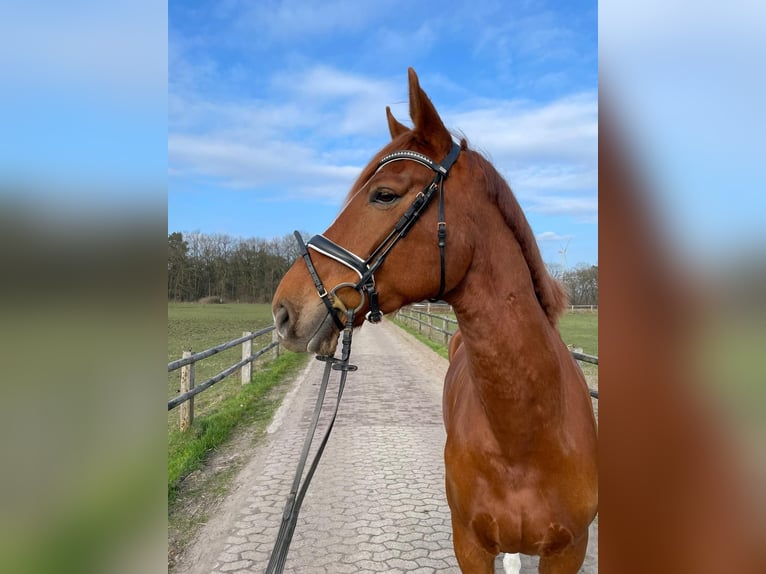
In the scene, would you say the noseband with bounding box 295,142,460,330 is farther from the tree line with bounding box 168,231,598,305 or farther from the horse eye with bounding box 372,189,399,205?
the tree line with bounding box 168,231,598,305

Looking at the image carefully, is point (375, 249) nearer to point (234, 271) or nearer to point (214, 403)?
point (234, 271)

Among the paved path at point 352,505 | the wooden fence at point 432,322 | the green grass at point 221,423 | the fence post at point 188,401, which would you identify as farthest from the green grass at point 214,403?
the wooden fence at point 432,322

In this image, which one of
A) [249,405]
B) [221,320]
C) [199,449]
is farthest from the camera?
[221,320]

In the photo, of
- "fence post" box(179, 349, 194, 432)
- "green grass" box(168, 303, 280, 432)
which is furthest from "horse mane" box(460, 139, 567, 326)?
"fence post" box(179, 349, 194, 432)

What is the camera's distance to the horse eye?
1989mm

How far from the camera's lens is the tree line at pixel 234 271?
3.76 feet

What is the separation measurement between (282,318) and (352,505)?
326cm

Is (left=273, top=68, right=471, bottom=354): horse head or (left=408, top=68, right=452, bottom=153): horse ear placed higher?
(left=408, top=68, right=452, bottom=153): horse ear

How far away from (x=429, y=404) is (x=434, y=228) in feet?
24.1

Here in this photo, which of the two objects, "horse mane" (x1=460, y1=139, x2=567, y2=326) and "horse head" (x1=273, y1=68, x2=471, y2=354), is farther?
"horse mane" (x1=460, y1=139, x2=567, y2=326)
